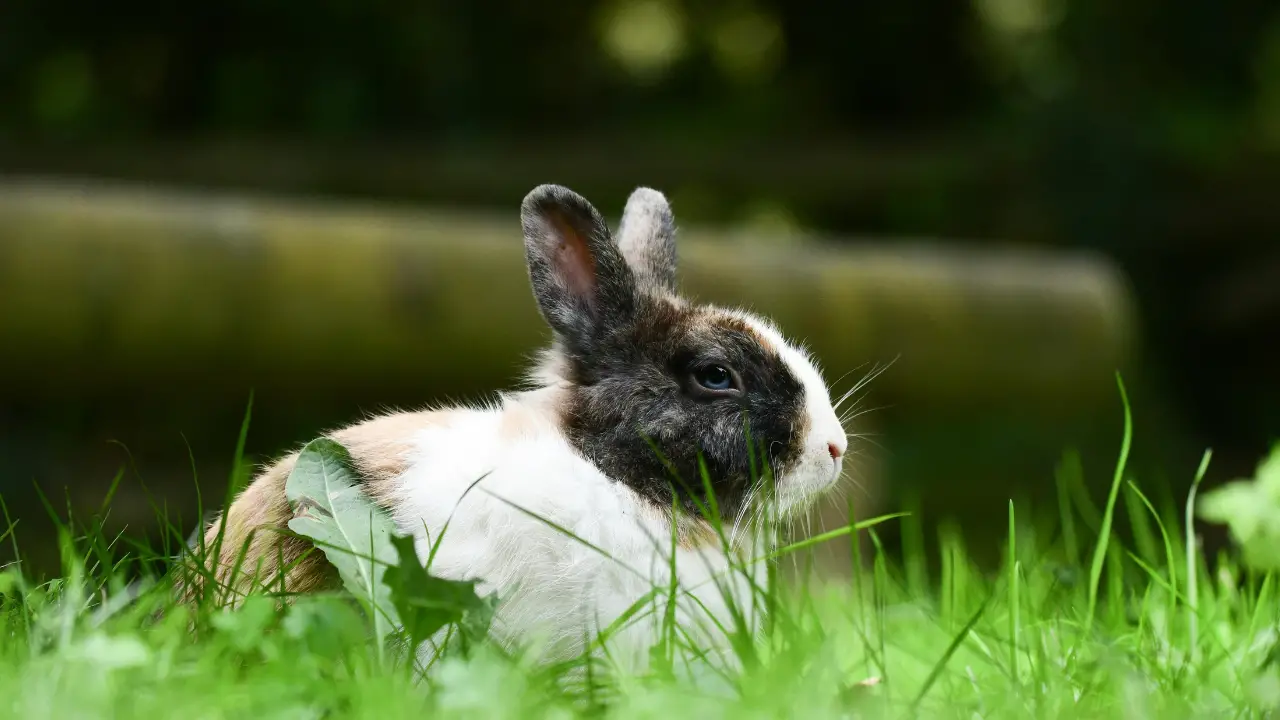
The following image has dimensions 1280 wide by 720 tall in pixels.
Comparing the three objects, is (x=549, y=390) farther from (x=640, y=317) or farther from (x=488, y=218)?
(x=488, y=218)

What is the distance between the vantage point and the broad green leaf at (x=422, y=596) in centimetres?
153

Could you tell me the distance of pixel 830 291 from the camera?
4012mm

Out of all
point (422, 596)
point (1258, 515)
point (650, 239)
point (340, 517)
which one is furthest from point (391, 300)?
point (1258, 515)

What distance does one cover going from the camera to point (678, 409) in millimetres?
1949

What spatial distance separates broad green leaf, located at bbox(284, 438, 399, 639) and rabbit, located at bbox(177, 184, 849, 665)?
4 cm

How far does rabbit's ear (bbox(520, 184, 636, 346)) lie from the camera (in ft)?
6.56

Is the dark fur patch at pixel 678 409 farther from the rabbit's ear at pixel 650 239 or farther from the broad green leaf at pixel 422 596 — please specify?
the broad green leaf at pixel 422 596

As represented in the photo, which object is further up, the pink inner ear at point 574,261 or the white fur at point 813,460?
the pink inner ear at point 574,261

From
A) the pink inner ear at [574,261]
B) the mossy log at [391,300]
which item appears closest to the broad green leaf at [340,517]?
the pink inner ear at [574,261]

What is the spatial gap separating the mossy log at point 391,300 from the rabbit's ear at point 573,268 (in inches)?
30.7

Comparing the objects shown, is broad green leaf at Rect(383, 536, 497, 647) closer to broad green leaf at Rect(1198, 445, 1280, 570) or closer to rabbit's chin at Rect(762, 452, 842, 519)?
rabbit's chin at Rect(762, 452, 842, 519)

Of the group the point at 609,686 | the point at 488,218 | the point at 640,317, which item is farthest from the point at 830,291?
the point at 609,686

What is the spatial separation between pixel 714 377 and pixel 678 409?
9cm

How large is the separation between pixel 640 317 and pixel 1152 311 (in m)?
4.95
